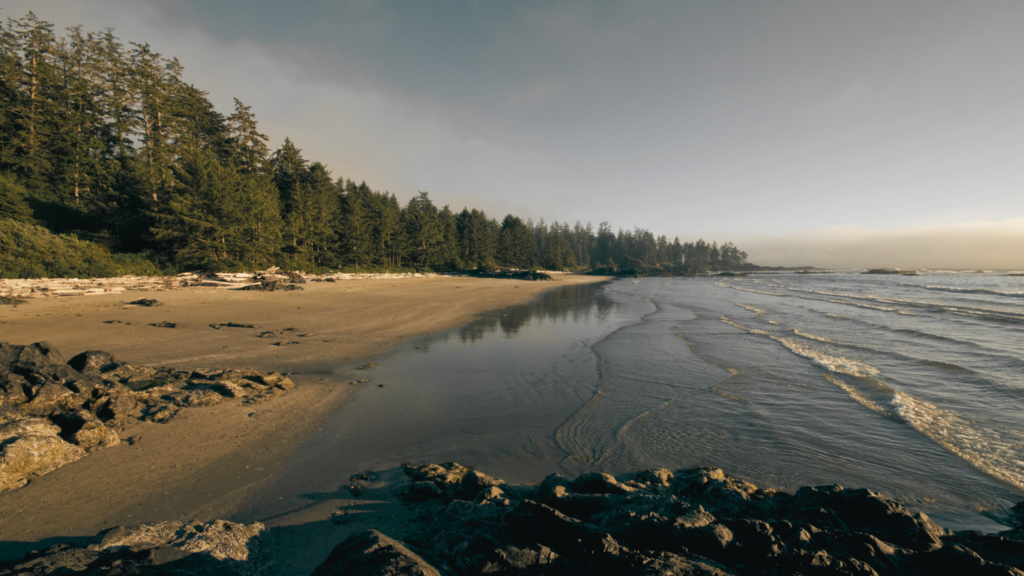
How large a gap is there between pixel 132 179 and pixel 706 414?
39933 millimetres

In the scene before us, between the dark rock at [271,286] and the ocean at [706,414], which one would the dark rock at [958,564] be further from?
the dark rock at [271,286]

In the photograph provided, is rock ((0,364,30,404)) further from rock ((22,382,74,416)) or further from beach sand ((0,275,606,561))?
beach sand ((0,275,606,561))

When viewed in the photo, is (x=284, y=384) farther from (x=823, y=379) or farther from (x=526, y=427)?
(x=823, y=379)

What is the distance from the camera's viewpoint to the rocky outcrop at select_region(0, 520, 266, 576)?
221 centimetres

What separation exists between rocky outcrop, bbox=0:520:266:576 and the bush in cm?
2422

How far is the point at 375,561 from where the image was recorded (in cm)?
236

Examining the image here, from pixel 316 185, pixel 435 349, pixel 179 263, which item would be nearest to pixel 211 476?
pixel 435 349

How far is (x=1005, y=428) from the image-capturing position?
21.3ft

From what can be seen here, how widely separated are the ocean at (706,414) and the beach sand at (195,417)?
0.54 meters

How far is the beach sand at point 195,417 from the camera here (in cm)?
352

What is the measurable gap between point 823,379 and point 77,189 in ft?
152

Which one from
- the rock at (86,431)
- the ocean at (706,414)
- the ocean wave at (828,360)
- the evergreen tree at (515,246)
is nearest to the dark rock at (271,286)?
the ocean at (706,414)

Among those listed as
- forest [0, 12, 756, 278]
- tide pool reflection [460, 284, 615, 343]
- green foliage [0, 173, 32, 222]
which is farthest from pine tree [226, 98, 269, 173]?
tide pool reflection [460, 284, 615, 343]

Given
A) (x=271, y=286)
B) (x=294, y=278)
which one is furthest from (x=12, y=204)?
(x=294, y=278)
